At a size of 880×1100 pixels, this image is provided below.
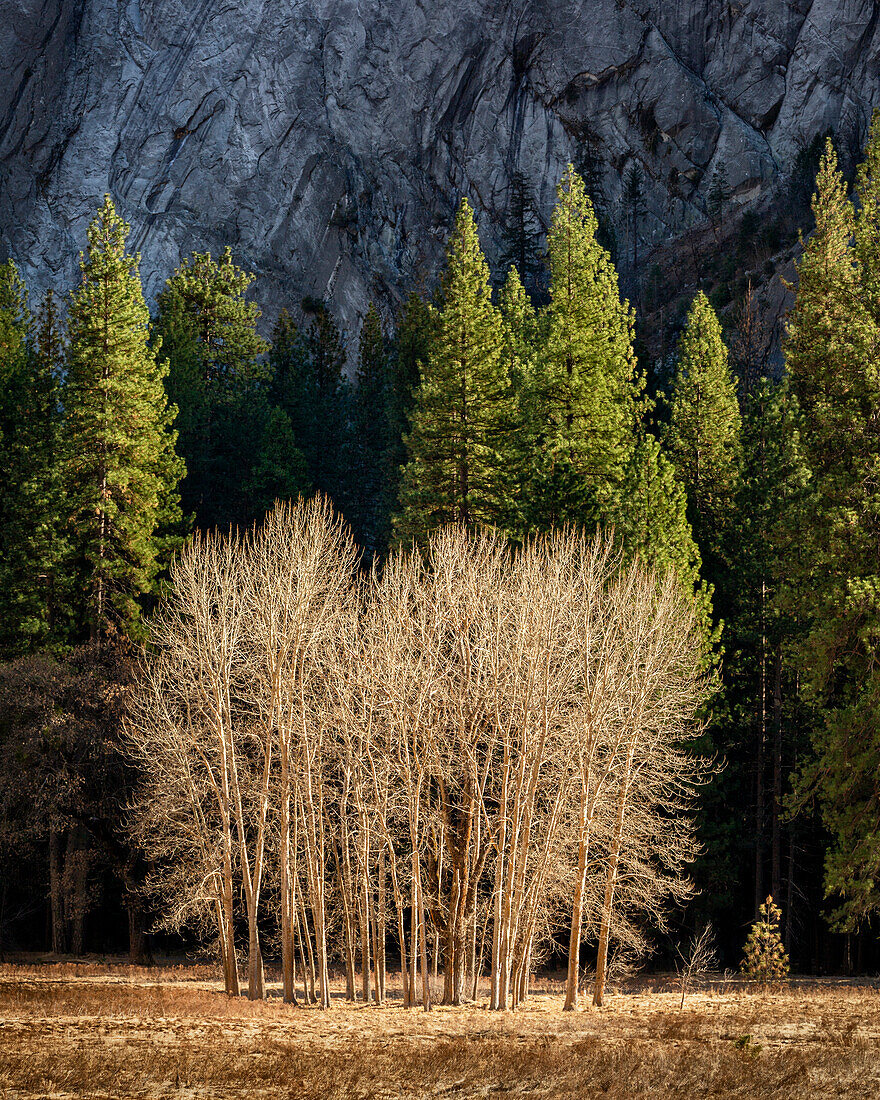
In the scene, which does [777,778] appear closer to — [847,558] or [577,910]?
[847,558]

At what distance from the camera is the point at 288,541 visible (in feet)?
88.9

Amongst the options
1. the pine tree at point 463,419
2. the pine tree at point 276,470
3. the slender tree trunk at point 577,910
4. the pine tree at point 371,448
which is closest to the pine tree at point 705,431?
the pine tree at point 463,419

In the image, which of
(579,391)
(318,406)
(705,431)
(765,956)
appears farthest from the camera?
(318,406)

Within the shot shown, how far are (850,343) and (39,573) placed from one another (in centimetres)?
2346

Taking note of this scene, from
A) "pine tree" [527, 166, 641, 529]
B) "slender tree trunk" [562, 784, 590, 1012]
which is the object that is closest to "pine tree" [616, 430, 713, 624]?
"pine tree" [527, 166, 641, 529]

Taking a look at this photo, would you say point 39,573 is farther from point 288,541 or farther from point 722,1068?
point 722,1068

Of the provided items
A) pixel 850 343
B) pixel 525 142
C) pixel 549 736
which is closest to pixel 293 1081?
pixel 549 736

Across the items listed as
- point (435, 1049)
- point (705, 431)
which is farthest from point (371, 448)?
point (435, 1049)

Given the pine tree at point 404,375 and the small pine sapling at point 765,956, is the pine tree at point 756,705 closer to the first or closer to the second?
the small pine sapling at point 765,956

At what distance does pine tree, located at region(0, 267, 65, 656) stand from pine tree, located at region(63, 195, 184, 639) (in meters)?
0.85

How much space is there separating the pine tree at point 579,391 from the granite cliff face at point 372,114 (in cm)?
4317

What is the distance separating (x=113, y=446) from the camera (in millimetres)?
34688

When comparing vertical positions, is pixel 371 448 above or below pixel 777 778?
above

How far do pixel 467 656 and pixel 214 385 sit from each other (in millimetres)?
32765
